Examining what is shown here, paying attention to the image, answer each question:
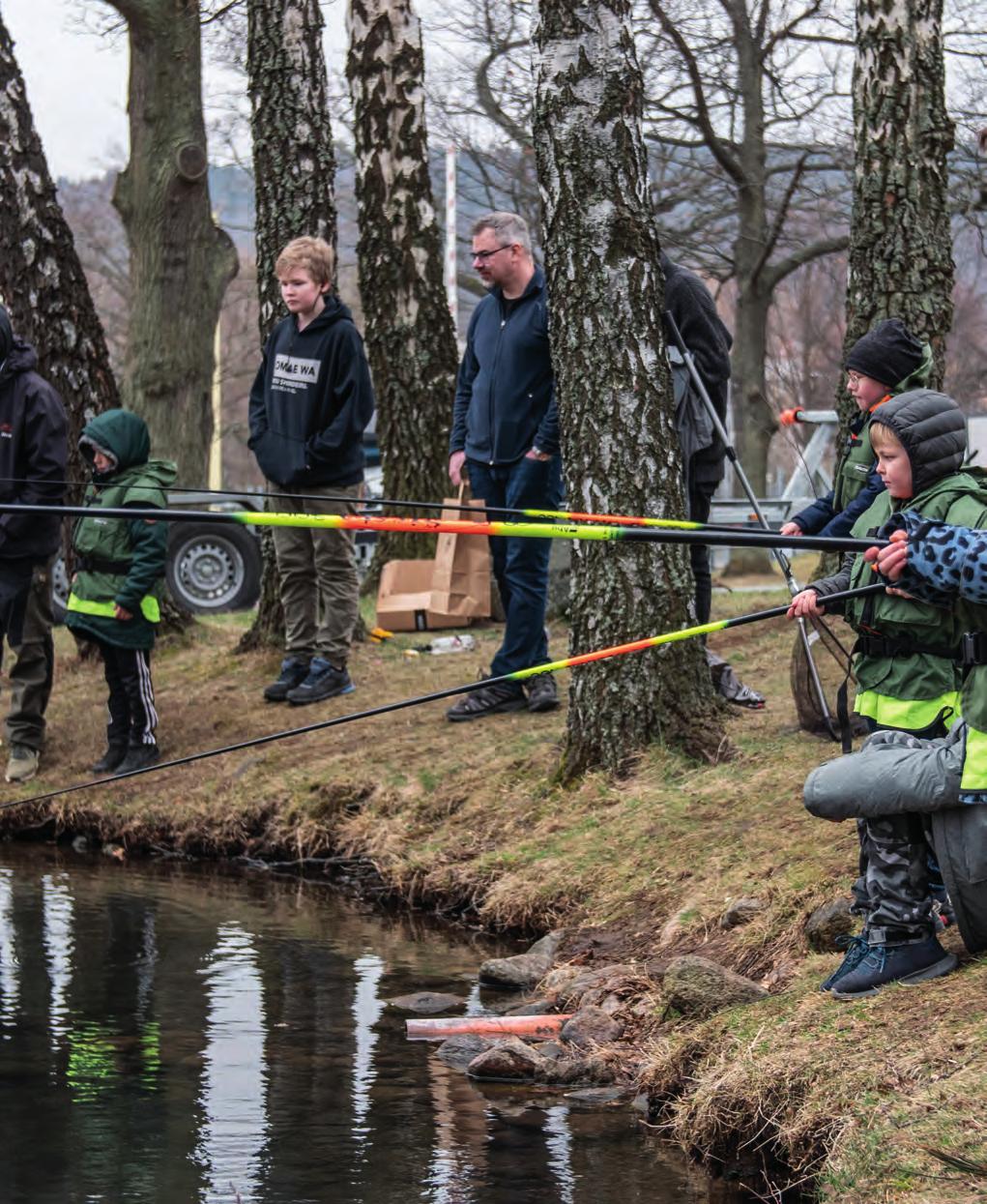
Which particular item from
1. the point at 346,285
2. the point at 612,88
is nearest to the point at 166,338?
the point at 612,88

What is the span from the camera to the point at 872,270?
30.2 feet

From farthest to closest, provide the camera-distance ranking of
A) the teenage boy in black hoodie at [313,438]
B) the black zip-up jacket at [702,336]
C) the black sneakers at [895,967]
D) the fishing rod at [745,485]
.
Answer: the teenage boy in black hoodie at [313,438] < the black zip-up jacket at [702,336] < the fishing rod at [745,485] < the black sneakers at [895,967]

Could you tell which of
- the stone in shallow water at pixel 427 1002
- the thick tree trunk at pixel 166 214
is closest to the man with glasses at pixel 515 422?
the stone in shallow water at pixel 427 1002

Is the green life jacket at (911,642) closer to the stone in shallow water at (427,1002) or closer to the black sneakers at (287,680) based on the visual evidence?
the stone in shallow water at (427,1002)

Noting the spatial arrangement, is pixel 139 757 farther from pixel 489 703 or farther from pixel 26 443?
A: pixel 489 703

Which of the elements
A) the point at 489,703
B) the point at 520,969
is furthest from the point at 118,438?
the point at 520,969

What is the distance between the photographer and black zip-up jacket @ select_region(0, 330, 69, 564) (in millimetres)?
8289

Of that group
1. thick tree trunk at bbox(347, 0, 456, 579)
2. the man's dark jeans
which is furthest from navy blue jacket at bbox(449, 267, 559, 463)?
thick tree trunk at bbox(347, 0, 456, 579)

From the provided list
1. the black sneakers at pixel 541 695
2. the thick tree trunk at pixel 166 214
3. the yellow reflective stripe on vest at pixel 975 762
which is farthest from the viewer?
the thick tree trunk at pixel 166 214

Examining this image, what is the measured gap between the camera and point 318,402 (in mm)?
8945

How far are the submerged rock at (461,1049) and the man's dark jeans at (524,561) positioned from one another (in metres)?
3.22

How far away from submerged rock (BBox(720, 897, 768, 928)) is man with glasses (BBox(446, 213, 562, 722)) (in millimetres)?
2778

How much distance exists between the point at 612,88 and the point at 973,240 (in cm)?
1730

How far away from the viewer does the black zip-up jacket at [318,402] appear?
8.88m
